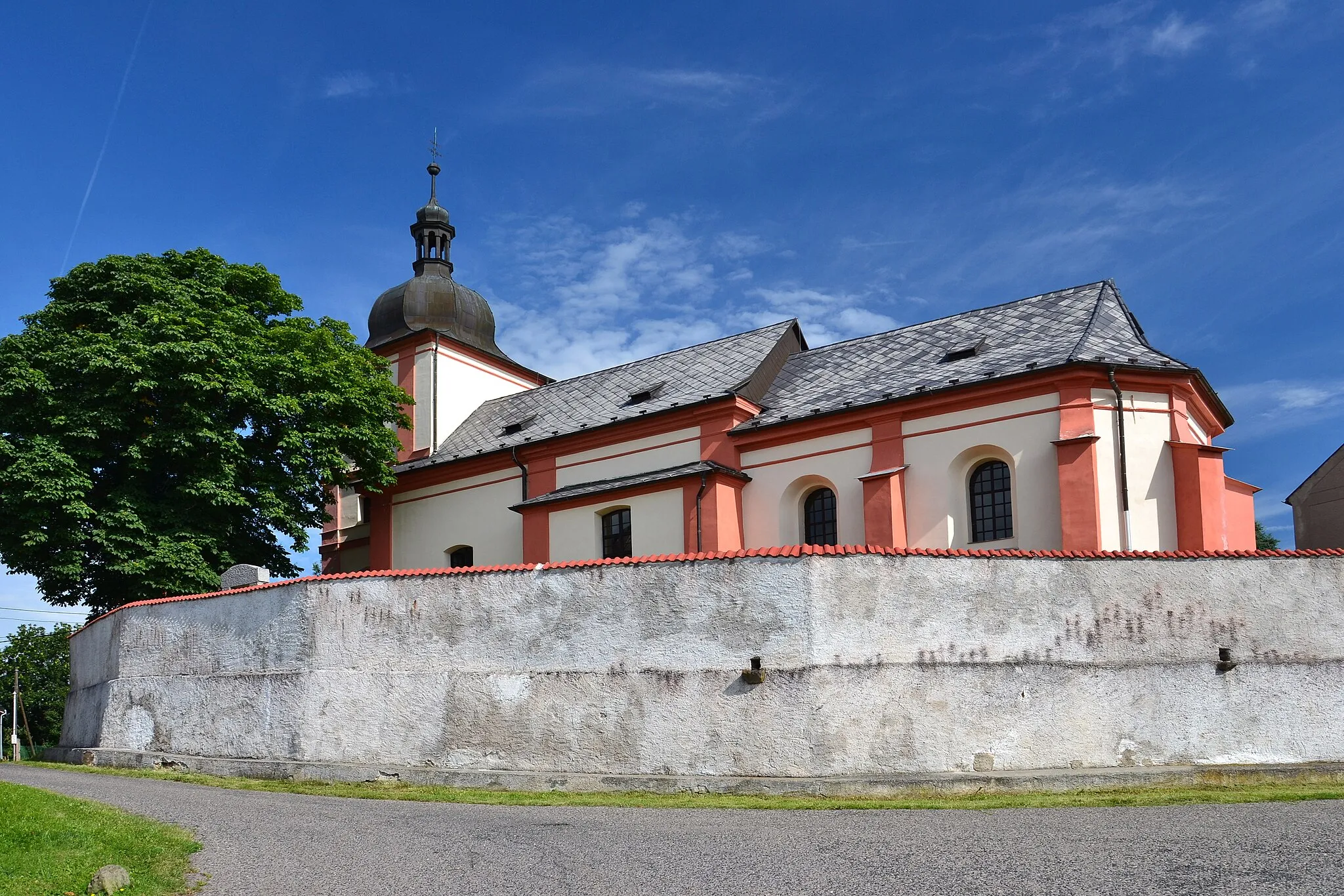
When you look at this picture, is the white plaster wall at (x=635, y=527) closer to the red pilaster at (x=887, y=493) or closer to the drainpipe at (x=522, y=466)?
the drainpipe at (x=522, y=466)

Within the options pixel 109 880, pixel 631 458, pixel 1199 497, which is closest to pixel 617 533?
pixel 631 458

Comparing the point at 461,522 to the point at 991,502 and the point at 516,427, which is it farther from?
the point at 991,502

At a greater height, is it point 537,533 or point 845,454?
point 845,454

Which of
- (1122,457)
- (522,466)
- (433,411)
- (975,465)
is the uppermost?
(433,411)

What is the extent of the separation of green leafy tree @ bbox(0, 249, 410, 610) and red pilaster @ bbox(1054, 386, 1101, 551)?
1578 centimetres

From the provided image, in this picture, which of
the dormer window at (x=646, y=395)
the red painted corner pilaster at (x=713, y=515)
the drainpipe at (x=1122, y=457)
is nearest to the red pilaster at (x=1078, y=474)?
the drainpipe at (x=1122, y=457)

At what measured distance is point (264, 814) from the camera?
1229 centimetres

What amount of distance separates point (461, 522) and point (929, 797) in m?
19.4

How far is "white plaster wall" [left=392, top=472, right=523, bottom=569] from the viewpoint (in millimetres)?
29469

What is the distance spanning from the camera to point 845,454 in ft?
81.1

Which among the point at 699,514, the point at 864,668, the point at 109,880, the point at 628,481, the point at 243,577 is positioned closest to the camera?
the point at 109,880

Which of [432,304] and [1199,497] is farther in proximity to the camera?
[432,304]

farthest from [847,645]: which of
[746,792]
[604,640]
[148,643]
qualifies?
[148,643]

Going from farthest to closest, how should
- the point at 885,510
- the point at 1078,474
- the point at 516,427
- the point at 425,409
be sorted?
the point at 425,409
the point at 516,427
the point at 885,510
the point at 1078,474
